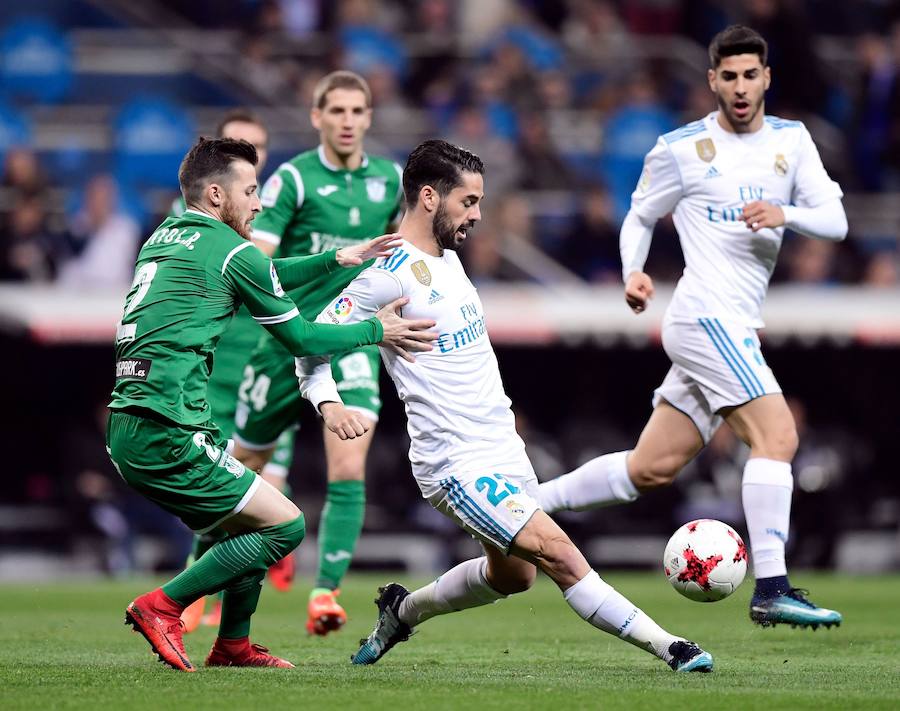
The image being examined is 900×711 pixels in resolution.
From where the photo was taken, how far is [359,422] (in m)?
6.55

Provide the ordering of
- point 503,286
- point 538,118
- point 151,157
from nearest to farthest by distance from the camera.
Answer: point 503,286
point 151,157
point 538,118

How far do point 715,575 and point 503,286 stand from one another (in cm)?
856

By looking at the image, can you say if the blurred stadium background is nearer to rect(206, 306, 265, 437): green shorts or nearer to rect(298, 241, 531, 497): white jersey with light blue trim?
rect(206, 306, 265, 437): green shorts

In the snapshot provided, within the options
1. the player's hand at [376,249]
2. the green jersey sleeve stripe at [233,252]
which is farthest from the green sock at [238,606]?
the player's hand at [376,249]

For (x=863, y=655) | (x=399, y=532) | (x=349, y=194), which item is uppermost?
(x=349, y=194)

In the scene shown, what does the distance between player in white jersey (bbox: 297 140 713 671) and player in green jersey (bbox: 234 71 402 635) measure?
6.12 feet

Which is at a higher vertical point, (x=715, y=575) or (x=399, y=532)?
(x=715, y=575)

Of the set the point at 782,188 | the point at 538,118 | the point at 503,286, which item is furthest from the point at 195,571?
the point at 538,118

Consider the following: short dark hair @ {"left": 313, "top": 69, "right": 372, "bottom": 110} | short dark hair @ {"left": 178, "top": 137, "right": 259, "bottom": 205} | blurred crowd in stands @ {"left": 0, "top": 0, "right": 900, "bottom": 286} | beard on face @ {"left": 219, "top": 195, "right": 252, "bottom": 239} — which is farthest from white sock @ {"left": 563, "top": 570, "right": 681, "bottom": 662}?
blurred crowd in stands @ {"left": 0, "top": 0, "right": 900, "bottom": 286}

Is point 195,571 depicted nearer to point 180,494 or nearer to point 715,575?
point 180,494

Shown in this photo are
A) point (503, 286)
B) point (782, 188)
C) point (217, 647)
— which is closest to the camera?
point (217, 647)

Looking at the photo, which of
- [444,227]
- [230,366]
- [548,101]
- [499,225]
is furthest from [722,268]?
[548,101]

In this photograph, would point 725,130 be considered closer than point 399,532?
Yes

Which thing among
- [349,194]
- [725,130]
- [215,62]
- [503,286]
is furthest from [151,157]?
[725,130]
